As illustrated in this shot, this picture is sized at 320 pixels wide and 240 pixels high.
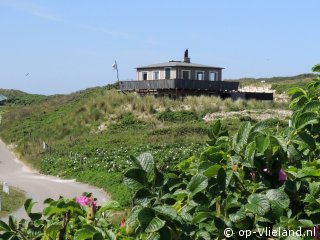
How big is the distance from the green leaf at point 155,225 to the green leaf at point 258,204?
0.28 meters

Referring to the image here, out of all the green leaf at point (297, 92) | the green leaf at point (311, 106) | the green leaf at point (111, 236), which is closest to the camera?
the green leaf at point (111, 236)

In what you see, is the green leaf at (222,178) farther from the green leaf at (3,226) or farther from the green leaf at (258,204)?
the green leaf at (3,226)

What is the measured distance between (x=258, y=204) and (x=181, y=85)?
38.8m

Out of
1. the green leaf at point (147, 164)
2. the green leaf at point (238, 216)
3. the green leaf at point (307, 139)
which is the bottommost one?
the green leaf at point (238, 216)

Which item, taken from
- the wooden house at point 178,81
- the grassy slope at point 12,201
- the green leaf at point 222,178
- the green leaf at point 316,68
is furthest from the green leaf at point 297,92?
the wooden house at point 178,81

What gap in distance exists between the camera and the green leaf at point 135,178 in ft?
5.40

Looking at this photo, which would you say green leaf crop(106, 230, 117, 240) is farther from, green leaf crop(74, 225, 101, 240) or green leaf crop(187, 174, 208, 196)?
green leaf crop(187, 174, 208, 196)

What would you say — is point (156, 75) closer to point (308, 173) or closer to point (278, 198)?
point (308, 173)

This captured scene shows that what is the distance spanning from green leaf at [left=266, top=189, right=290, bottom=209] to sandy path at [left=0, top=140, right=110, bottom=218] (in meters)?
13.9

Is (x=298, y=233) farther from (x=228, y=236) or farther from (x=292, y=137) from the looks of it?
(x=292, y=137)

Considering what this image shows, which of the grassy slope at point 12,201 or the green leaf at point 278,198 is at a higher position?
the green leaf at point 278,198

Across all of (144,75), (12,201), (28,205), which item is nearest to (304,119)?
(28,205)

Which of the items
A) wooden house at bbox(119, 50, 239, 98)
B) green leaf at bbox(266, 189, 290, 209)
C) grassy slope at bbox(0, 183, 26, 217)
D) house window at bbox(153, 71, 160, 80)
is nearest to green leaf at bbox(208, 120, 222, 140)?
green leaf at bbox(266, 189, 290, 209)

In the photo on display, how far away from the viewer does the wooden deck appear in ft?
132
